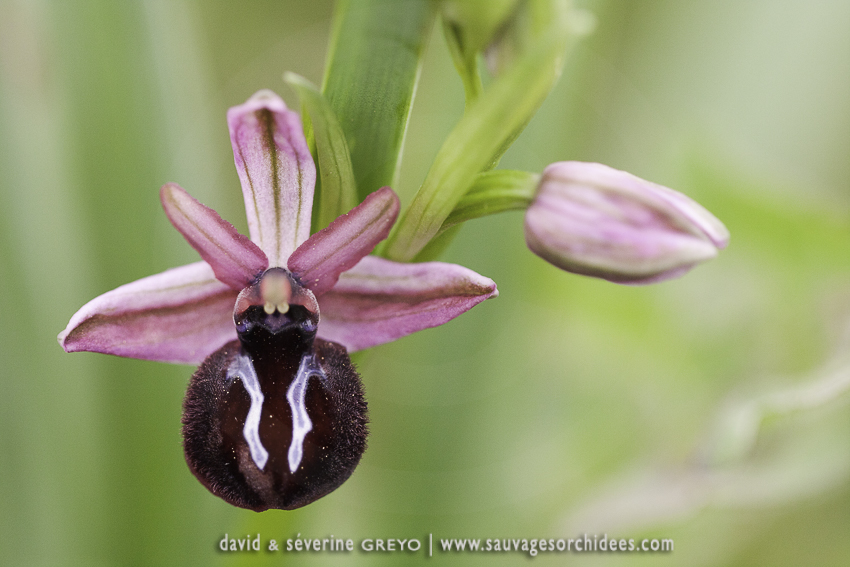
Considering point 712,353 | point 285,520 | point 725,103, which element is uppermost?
point 725,103

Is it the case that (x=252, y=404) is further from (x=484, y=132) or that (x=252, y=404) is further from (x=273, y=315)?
(x=484, y=132)

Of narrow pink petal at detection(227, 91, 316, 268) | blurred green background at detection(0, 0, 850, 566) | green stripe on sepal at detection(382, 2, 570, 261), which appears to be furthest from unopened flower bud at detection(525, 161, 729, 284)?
blurred green background at detection(0, 0, 850, 566)

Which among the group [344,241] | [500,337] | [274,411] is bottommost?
[274,411]

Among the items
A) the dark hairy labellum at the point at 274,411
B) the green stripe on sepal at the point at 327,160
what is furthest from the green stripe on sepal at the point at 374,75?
the dark hairy labellum at the point at 274,411

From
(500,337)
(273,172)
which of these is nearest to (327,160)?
(273,172)

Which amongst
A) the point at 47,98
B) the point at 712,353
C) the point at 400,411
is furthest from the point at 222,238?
the point at 712,353

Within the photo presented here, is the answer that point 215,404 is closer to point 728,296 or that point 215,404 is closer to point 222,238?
point 222,238

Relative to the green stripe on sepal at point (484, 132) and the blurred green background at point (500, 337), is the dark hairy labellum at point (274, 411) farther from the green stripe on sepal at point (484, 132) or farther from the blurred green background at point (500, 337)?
the blurred green background at point (500, 337)
